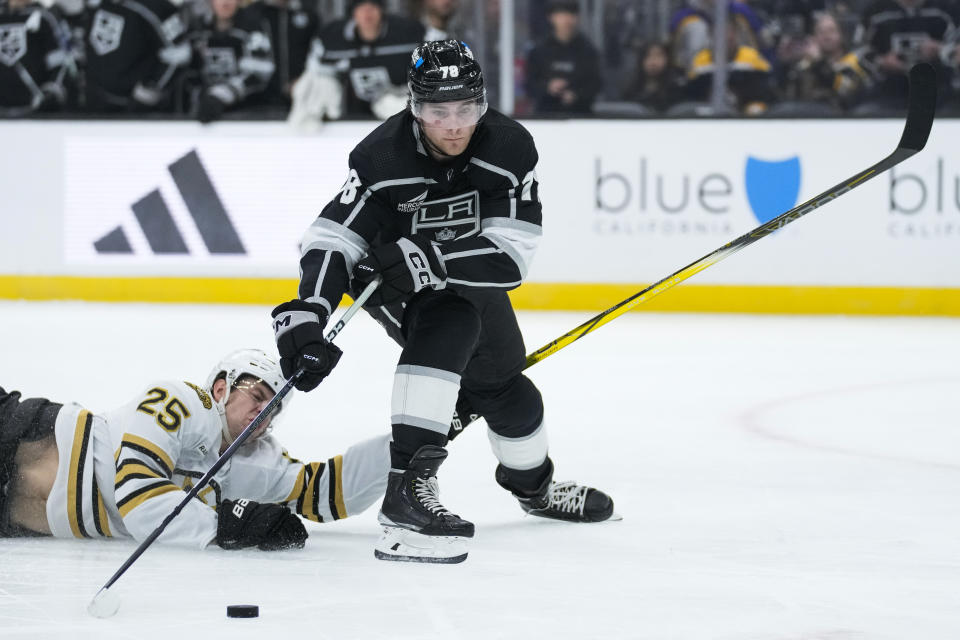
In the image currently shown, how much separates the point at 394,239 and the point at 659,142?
12.5ft

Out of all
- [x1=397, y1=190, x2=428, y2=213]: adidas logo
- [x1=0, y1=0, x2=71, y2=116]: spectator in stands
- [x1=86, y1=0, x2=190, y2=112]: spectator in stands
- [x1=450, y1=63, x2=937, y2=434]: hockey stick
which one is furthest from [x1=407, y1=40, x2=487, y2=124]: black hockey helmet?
[x1=0, y1=0, x2=71, y2=116]: spectator in stands

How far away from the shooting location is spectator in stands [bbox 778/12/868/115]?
6.41 meters

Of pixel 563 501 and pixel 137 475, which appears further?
pixel 563 501

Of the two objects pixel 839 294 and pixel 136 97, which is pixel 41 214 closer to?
pixel 136 97

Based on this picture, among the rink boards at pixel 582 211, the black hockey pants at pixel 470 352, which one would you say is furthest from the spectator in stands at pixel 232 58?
the black hockey pants at pixel 470 352

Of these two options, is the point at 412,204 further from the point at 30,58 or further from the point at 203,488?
the point at 30,58

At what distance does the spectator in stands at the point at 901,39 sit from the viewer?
6.34 metres

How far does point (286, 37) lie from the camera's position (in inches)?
271

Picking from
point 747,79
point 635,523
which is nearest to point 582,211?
point 747,79

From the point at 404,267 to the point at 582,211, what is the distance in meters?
4.01

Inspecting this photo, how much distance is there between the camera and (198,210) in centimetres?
672

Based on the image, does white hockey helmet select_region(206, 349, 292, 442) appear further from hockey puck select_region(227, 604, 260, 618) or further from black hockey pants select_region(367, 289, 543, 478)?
hockey puck select_region(227, 604, 260, 618)

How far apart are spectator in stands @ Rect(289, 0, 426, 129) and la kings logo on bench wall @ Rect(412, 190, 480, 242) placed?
389 centimetres

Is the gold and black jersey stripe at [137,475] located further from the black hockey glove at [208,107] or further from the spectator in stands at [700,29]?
the spectator in stands at [700,29]
